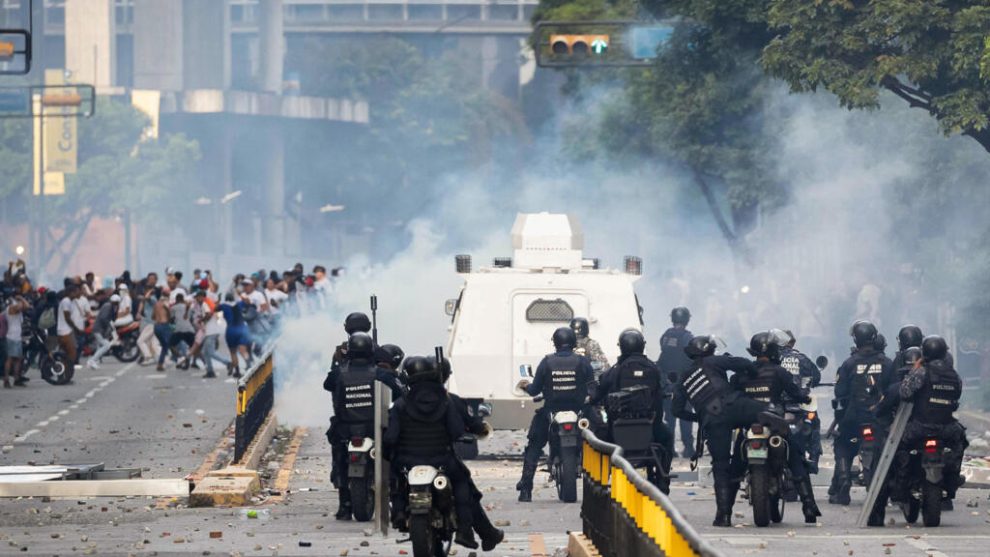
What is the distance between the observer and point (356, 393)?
673 inches

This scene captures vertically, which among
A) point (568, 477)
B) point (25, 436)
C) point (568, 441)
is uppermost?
point (568, 441)

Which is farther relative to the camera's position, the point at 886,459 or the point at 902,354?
the point at 902,354

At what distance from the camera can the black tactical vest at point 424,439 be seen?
13.7 metres

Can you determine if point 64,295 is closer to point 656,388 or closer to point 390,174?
point 656,388

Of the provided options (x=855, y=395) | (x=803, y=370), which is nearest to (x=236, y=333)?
(x=803, y=370)

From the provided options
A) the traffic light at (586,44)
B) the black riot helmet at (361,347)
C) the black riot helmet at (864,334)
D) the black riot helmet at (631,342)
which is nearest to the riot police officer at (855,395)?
the black riot helmet at (864,334)

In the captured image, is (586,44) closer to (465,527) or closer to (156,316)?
(156,316)

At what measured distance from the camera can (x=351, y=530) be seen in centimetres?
1675

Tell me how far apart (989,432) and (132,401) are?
13165mm

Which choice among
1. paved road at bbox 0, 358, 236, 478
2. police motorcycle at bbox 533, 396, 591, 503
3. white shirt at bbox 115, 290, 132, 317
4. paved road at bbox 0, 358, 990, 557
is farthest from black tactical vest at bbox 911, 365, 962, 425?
white shirt at bbox 115, 290, 132, 317

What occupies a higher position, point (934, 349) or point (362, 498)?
point (934, 349)

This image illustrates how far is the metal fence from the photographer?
21.8 meters

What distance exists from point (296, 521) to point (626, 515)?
21.0 ft

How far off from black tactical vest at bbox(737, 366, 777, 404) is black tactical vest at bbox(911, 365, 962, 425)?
3.67ft
